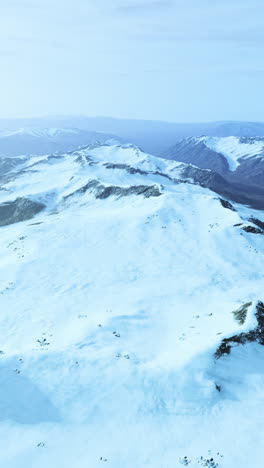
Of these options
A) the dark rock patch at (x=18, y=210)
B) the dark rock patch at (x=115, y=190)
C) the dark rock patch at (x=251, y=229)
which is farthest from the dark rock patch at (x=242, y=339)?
the dark rock patch at (x=18, y=210)

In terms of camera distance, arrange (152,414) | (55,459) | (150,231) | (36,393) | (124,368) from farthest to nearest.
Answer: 1. (150,231)
2. (124,368)
3. (36,393)
4. (152,414)
5. (55,459)

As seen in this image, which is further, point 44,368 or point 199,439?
point 44,368

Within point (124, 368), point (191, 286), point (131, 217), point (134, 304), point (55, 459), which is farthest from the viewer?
point (131, 217)

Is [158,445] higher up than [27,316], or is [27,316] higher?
[158,445]

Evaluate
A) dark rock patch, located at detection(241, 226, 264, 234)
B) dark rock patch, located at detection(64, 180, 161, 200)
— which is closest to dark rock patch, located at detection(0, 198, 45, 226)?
dark rock patch, located at detection(64, 180, 161, 200)

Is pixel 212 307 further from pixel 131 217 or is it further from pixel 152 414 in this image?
pixel 131 217

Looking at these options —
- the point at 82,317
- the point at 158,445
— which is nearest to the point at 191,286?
the point at 82,317
